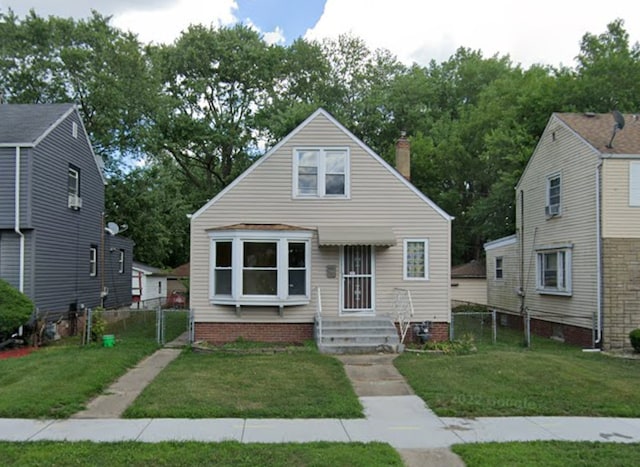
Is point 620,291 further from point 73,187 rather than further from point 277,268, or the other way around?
point 73,187

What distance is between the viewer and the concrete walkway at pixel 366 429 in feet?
22.2

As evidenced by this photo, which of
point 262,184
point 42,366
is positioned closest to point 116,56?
point 262,184

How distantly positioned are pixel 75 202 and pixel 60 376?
10.0 m

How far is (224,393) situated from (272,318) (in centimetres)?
568

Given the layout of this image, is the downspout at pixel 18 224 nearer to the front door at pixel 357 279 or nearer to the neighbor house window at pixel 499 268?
the front door at pixel 357 279

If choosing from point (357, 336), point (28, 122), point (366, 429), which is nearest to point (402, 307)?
point (357, 336)

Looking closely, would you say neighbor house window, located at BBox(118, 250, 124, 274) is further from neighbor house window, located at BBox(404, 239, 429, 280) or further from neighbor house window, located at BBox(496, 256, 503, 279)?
neighbor house window, located at BBox(496, 256, 503, 279)

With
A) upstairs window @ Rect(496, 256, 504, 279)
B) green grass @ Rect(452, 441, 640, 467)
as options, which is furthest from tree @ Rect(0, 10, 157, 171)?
green grass @ Rect(452, 441, 640, 467)

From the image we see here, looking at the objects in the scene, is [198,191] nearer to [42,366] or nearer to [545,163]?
[545,163]

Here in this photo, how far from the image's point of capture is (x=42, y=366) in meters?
10.7

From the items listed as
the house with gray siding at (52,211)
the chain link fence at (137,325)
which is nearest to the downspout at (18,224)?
the house with gray siding at (52,211)

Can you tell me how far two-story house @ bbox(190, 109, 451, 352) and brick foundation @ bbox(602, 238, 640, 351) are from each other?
4.44 m

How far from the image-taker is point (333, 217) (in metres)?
15.0

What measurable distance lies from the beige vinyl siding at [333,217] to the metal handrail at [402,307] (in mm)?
172
